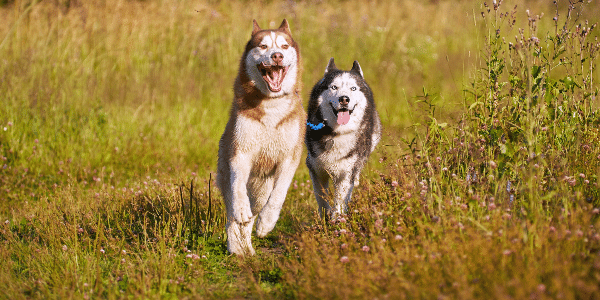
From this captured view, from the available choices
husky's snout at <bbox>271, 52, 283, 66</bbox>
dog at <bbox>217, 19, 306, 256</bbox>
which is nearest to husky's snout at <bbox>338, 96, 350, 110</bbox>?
dog at <bbox>217, 19, 306, 256</bbox>

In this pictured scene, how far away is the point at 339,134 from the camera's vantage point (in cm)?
468

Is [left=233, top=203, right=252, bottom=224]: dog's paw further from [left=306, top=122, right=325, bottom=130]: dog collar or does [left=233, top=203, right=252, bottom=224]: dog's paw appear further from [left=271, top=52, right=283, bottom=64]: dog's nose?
[left=306, top=122, right=325, bottom=130]: dog collar

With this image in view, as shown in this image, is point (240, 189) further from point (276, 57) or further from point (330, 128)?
point (330, 128)

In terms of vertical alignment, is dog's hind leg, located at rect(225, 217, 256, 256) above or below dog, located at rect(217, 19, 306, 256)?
below

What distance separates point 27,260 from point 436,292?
2.86 metres

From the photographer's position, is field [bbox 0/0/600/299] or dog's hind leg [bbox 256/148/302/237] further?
dog's hind leg [bbox 256/148/302/237]

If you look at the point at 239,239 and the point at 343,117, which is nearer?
the point at 239,239

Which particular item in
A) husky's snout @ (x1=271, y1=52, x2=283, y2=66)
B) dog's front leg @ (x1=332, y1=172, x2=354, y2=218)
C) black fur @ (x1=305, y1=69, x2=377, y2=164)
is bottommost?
dog's front leg @ (x1=332, y1=172, x2=354, y2=218)

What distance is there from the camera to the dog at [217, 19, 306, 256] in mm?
3992

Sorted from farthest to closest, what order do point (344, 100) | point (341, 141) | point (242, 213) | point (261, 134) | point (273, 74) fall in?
point (341, 141), point (344, 100), point (273, 74), point (261, 134), point (242, 213)

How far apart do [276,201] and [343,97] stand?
3.69 feet

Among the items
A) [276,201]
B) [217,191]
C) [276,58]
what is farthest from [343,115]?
[217,191]

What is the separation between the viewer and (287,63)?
4.11m

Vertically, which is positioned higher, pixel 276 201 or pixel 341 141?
pixel 341 141
